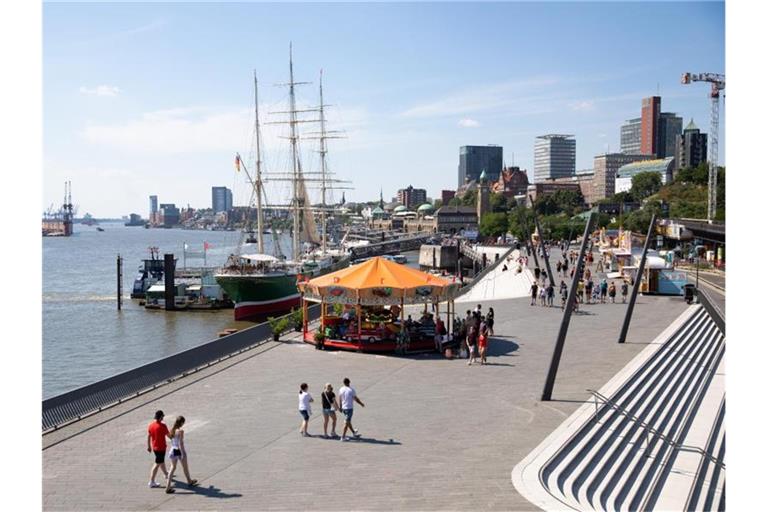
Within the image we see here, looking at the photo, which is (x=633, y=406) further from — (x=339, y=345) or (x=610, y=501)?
(x=339, y=345)

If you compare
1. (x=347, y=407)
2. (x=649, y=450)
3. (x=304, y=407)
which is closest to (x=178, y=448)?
(x=304, y=407)

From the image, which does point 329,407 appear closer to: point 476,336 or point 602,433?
point 602,433

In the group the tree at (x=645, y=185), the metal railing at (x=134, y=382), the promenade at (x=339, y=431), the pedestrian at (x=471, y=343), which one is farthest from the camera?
the tree at (x=645, y=185)

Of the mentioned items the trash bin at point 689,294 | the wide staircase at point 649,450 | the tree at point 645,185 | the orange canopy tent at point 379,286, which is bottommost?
the wide staircase at point 649,450

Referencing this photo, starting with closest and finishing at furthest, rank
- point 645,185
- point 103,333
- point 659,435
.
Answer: point 659,435
point 103,333
point 645,185

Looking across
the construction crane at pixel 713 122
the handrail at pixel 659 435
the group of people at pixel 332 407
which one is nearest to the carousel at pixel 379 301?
the handrail at pixel 659 435

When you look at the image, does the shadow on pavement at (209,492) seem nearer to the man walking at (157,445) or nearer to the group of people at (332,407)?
the man walking at (157,445)

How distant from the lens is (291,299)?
54656 mm

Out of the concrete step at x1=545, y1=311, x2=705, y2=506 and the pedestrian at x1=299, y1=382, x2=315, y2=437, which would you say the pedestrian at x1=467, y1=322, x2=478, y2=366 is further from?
the pedestrian at x1=299, y1=382, x2=315, y2=437

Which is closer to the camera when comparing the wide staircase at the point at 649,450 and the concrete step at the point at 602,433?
the wide staircase at the point at 649,450

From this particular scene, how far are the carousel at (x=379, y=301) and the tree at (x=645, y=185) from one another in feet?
493

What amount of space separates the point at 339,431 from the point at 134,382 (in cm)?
581

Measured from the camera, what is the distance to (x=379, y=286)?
2297 cm

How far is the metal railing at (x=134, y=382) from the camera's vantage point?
14773mm
